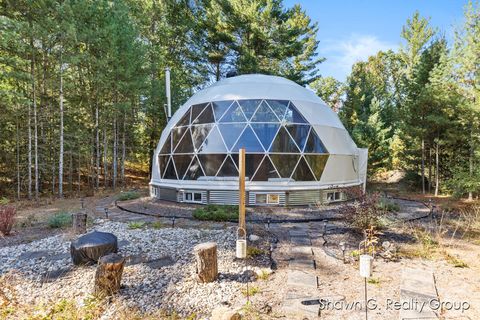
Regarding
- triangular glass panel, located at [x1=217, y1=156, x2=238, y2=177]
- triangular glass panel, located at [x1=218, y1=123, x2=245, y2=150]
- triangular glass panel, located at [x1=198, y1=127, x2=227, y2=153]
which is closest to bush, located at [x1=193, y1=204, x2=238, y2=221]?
triangular glass panel, located at [x1=217, y1=156, x2=238, y2=177]

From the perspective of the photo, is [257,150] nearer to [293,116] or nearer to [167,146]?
[293,116]

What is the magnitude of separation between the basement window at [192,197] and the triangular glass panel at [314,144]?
488 centimetres

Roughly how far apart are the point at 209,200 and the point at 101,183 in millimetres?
17077

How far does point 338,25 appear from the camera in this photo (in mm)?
11758

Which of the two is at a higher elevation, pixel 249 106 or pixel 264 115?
pixel 249 106

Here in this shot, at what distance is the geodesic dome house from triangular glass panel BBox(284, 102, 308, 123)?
0.14ft

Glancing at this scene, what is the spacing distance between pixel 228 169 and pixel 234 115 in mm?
2479

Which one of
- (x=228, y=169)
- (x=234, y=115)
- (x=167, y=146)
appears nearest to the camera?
(x=228, y=169)

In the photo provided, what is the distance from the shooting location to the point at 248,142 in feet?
39.5

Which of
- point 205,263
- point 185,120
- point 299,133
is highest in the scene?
point 185,120

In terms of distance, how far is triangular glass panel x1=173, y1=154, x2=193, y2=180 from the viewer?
1276 cm

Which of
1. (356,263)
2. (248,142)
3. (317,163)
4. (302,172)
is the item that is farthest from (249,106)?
(356,263)

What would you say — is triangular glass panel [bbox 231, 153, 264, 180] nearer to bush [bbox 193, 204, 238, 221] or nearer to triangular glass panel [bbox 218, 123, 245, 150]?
triangular glass panel [bbox 218, 123, 245, 150]

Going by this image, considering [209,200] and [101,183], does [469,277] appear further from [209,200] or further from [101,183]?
[101,183]
